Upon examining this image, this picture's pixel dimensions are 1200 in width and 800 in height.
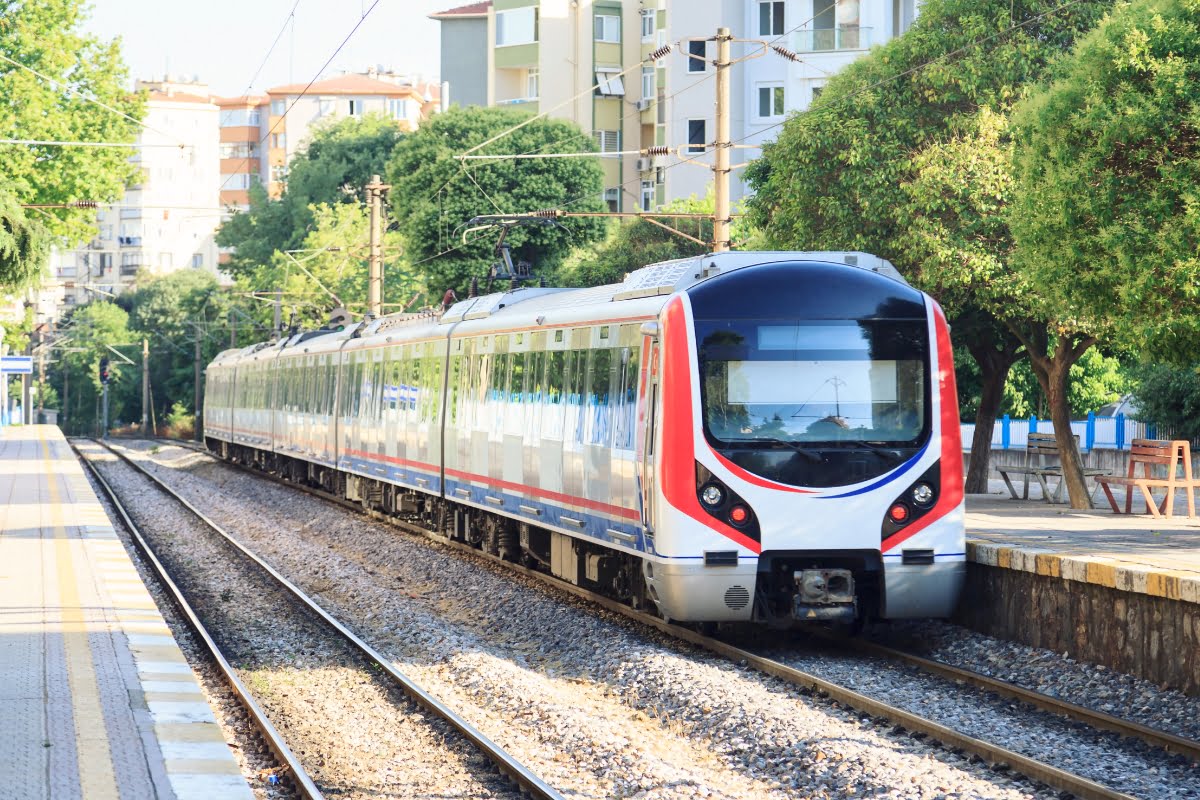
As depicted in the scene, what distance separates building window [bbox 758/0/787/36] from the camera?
61469mm

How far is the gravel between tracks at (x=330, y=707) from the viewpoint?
9.31m

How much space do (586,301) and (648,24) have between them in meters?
58.2

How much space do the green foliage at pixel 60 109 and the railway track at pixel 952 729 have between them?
34.9m

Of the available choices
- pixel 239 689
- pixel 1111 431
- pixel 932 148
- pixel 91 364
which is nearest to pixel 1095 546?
pixel 239 689

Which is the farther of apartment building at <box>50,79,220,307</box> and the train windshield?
apartment building at <box>50,79,220,307</box>

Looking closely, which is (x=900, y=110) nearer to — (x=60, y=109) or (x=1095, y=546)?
(x=1095, y=546)

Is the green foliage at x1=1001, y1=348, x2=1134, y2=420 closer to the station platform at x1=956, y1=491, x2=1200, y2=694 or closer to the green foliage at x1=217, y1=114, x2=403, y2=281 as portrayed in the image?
the station platform at x1=956, y1=491, x2=1200, y2=694

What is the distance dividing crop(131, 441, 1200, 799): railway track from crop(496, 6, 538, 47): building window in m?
60.9

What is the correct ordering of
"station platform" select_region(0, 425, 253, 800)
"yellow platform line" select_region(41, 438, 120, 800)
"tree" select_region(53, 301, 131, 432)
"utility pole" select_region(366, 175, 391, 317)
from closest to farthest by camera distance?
"yellow platform line" select_region(41, 438, 120, 800), "station platform" select_region(0, 425, 253, 800), "utility pole" select_region(366, 175, 391, 317), "tree" select_region(53, 301, 131, 432)

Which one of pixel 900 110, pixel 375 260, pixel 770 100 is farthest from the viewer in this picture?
pixel 770 100

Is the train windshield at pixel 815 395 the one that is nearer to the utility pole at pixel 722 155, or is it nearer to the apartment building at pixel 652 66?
the utility pole at pixel 722 155

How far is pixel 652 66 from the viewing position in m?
72.8

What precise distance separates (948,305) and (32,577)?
12.1 metres

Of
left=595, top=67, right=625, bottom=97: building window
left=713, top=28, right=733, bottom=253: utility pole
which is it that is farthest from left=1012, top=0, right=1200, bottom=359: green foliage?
left=595, top=67, right=625, bottom=97: building window
